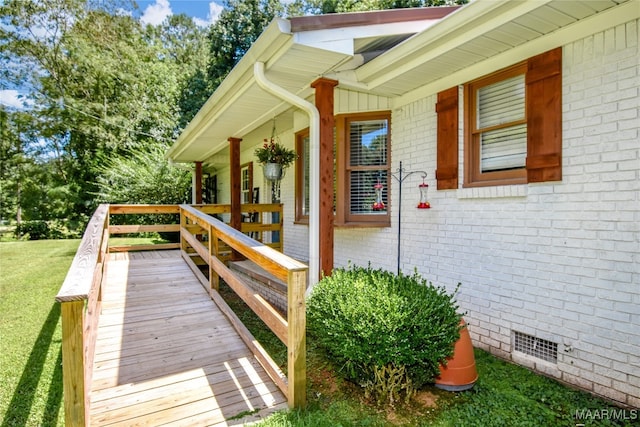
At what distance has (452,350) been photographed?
2.64 m

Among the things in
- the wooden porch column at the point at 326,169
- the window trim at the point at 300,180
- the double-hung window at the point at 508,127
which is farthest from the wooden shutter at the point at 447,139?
the window trim at the point at 300,180

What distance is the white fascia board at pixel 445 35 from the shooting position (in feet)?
8.67

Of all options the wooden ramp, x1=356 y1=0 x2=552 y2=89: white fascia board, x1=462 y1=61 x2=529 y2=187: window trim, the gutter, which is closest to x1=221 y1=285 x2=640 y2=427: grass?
→ the wooden ramp

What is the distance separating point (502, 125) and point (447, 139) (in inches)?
21.7

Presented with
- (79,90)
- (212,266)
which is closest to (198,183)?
(212,266)

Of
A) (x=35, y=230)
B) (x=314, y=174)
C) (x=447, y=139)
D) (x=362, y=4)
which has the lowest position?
(x=35, y=230)

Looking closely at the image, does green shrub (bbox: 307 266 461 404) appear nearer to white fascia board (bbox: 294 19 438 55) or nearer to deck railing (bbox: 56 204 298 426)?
deck railing (bbox: 56 204 298 426)

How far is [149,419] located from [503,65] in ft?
13.1

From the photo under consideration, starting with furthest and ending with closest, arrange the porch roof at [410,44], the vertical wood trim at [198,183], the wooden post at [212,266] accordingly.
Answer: the vertical wood trim at [198,183], the wooden post at [212,266], the porch roof at [410,44]

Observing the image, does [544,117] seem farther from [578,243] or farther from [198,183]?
[198,183]

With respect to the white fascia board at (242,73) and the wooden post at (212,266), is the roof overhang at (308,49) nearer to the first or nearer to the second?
the white fascia board at (242,73)

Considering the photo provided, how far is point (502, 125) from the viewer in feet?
11.4

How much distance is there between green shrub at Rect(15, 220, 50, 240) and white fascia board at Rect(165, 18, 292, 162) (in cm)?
1273

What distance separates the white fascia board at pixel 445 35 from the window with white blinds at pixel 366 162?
74cm
